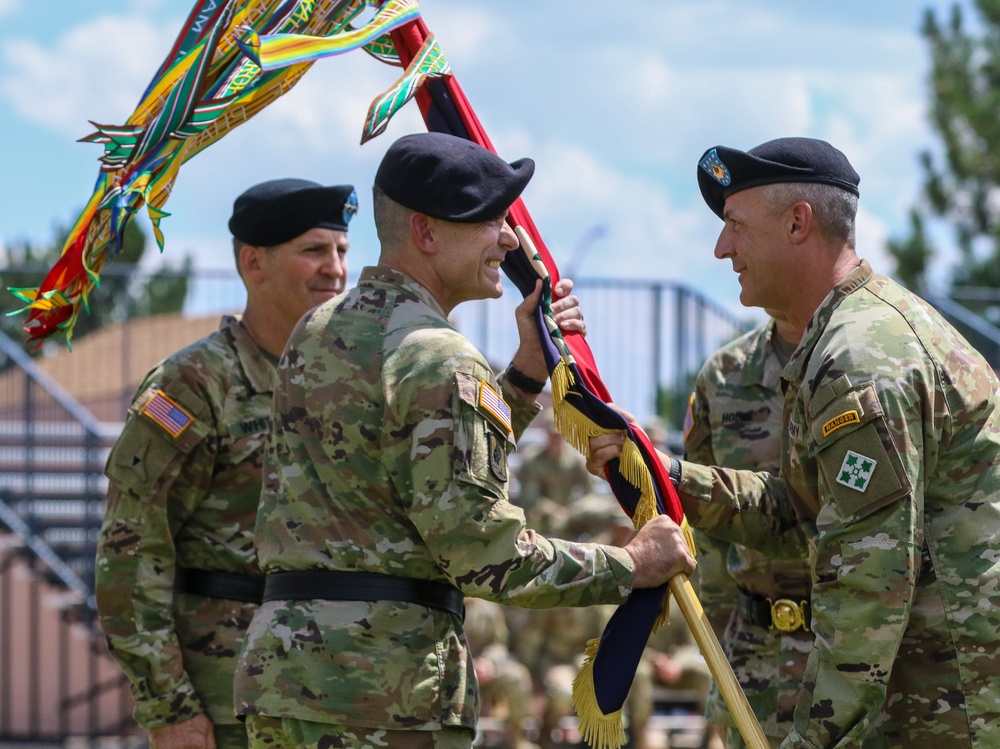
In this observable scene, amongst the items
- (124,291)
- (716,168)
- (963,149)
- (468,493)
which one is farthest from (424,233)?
(963,149)

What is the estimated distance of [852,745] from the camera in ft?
10.9

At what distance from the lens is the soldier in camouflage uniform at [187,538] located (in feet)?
14.0

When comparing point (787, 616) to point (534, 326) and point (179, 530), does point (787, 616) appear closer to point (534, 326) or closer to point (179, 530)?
point (534, 326)

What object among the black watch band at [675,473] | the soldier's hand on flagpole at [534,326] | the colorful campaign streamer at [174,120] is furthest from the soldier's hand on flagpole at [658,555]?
the colorful campaign streamer at [174,120]

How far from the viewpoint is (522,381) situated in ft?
13.8

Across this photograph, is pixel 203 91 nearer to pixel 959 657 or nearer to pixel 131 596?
pixel 131 596

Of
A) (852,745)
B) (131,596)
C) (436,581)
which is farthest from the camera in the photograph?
(131,596)

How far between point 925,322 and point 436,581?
1383 millimetres

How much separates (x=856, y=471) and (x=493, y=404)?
87cm

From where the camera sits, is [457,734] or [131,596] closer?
[457,734]

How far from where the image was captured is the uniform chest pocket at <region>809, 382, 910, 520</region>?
330cm

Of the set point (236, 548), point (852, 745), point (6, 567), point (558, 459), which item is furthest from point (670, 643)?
point (852, 745)

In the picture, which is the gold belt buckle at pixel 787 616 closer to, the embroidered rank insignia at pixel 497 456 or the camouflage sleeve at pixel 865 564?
the camouflage sleeve at pixel 865 564

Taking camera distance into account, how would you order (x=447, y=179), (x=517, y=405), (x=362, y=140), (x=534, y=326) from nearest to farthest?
(x=447, y=179) → (x=362, y=140) → (x=534, y=326) → (x=517, y=405)
